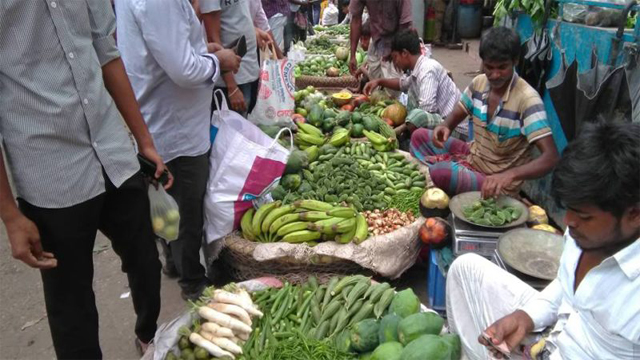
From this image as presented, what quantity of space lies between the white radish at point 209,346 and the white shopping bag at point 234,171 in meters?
1.01

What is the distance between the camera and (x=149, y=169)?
246 centimetres

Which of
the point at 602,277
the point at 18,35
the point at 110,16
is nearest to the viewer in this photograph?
the point at 602,277

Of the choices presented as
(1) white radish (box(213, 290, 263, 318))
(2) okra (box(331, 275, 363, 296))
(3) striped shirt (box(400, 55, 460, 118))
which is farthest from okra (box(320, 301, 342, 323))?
(3) striped shirt (box(400, 55, 460, 118))

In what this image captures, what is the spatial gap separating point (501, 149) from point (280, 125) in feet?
6.01

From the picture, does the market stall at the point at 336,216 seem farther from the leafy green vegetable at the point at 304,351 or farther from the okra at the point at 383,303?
the leafy green vegetable at the point at 304,351

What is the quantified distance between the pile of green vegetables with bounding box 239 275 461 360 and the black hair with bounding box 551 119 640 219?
0.84m

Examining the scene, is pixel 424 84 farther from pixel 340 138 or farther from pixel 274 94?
pixel 274 94

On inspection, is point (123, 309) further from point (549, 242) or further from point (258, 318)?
point (549, 242)

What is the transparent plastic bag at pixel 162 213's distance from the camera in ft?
8.21

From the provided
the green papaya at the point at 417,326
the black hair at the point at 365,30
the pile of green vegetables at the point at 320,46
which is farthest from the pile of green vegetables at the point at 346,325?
the pile of green vegetables at the point at 320,46

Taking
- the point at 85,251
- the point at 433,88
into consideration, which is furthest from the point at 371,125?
the point at 85,251

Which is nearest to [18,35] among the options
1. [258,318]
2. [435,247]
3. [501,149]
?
[258,318]

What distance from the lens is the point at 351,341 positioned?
2.26m

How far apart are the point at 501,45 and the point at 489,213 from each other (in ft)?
3.28
